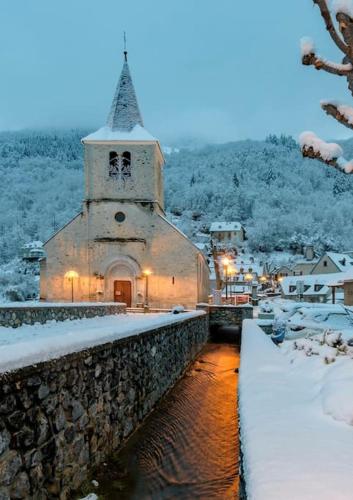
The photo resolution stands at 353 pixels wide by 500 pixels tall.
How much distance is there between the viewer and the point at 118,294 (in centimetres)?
3219

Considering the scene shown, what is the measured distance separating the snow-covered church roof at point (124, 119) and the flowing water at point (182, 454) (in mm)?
25263

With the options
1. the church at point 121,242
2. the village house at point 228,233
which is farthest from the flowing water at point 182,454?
the village house at point 228,233

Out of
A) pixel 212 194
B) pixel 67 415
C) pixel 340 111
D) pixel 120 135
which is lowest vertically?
pixel 67 415

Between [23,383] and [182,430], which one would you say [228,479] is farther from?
[23,383]

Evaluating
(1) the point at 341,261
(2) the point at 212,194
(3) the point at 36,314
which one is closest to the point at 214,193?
(2) the point at 212,194

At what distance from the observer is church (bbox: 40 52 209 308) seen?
1249 inches

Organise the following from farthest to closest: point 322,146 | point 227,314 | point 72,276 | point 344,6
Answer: point 72,276 → point 227,314 → point 322,146 → point 344,6

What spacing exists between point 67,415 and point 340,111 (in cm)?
481

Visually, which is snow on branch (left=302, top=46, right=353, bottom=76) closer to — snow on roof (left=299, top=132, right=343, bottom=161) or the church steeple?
snow on roof (left=299, top=132, right=343, bottom=161)

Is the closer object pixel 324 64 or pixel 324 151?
pixel 324 64

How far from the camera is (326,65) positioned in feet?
18.1

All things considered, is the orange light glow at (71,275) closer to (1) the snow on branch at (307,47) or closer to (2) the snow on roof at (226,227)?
(1) the snow on branch at (307,47)

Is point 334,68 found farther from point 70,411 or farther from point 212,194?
point 212,194

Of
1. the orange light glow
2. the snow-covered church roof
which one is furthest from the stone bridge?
the snow-covered church roof
